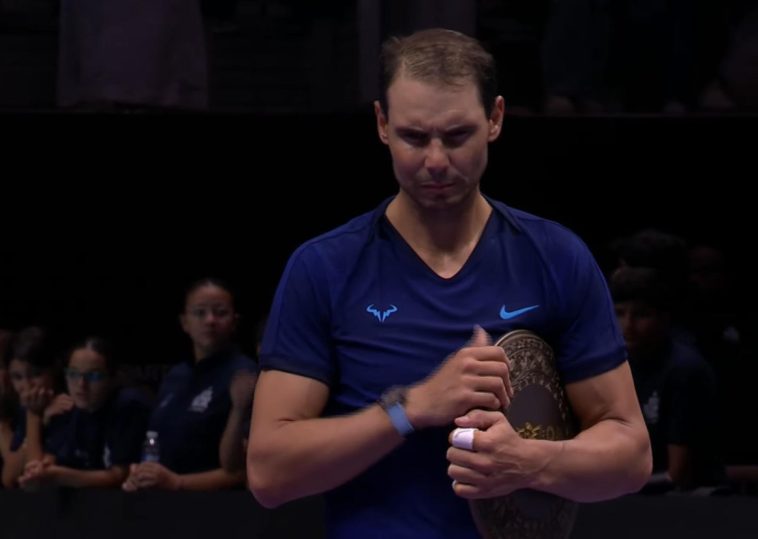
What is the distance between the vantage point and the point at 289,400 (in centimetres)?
245

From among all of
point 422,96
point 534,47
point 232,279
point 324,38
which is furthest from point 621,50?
point 422,96

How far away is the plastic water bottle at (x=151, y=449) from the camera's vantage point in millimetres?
5367

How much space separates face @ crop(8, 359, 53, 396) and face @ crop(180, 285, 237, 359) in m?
0.66

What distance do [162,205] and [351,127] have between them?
91 centimetres

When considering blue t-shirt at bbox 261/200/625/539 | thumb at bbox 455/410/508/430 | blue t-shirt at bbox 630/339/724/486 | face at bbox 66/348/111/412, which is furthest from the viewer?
face at bbox 66/348/111/412

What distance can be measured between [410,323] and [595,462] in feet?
1.15

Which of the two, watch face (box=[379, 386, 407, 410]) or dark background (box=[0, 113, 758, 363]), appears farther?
dark background (box=[0, 113, 758, 363])

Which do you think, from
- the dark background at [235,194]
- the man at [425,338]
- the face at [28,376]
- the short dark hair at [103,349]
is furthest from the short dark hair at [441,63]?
the face at [28,376]

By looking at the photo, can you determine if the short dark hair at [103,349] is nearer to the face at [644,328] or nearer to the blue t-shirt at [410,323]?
the face at [644,328]

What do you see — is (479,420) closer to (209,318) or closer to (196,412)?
(196,412)

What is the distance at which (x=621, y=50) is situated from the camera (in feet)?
18.4

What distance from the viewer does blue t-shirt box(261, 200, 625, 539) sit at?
2.44 meters

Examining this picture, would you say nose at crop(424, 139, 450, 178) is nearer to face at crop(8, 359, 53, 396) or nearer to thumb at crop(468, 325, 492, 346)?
thumb at crop(468, 325, 492, 346)

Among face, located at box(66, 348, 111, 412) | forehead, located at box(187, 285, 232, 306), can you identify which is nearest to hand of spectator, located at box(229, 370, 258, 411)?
forehead, located at box(187, 285, 232, 306)
